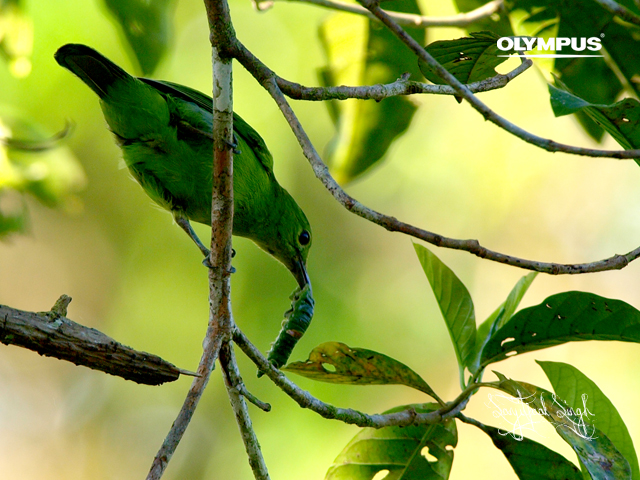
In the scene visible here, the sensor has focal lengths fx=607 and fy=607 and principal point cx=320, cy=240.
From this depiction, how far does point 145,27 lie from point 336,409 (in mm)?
2008

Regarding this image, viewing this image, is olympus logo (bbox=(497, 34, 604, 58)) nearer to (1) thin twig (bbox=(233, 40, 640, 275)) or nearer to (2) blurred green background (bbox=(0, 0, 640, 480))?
(1) thin twig (bbox=(233, 40, 640, 275))

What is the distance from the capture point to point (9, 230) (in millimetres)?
3268

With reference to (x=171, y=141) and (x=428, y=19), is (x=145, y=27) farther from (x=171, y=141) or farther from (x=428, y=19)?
(x=428, y=19)

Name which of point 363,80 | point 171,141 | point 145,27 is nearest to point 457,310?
point 363,80

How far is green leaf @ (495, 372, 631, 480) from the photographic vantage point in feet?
6.26

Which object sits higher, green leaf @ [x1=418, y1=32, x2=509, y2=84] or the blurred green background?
the blurred green background

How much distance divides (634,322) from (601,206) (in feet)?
17.6

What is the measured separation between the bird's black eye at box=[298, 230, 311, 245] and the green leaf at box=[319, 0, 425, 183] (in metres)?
0.58

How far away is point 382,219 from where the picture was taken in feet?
5.17

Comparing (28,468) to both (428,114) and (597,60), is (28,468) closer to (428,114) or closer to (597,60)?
(428,114)

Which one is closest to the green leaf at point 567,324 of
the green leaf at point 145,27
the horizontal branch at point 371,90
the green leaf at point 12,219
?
the horizontal branch at point 371,90

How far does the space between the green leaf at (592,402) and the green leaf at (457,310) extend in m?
0.28

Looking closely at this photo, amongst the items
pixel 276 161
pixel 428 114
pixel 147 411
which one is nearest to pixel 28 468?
pixel 147 411

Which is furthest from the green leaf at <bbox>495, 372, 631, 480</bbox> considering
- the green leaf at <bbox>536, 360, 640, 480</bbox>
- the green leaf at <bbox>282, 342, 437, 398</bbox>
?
the green leaf at <bbox>282, 342, 437, 398</bbox>
